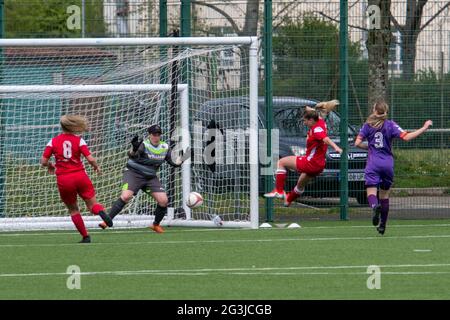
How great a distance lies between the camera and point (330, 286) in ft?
34.2

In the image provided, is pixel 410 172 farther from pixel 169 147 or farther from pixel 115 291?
pixel 115 291

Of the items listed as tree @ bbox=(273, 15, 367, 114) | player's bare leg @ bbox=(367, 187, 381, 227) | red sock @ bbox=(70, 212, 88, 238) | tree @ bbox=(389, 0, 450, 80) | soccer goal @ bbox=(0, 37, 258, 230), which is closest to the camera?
red sock @ bbox=(70, 212, 88, 238)

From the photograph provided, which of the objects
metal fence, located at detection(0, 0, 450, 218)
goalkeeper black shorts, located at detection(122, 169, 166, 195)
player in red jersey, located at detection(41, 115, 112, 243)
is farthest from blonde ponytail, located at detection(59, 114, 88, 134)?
metal fence, located at detection(0, 0, 450, 218)

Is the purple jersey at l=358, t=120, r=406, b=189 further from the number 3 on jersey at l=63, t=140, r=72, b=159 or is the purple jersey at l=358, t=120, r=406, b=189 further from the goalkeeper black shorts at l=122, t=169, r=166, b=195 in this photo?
the number 3 on jersey at l=63, t=140, r=72, b=159

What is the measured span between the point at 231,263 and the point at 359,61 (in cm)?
797

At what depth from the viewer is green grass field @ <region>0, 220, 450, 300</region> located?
10148 mm

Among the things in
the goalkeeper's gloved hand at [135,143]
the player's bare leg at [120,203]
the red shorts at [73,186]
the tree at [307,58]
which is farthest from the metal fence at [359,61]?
the red shorts at [73,186]

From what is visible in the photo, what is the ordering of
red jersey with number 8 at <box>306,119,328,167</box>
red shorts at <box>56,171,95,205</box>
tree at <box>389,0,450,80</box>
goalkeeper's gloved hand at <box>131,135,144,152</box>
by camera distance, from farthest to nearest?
tree at <box>389,0,450,80</box> < goalkeeper's gloved hand at <box>131,135,144,152</box> < red jersey with number 8 at <box>306,119,328,167</box> < red shorts at <box>56,171,95,205</box>

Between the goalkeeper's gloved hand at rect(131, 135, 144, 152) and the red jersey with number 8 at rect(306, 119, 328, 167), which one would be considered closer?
the red jersey with number 8 at rect(306, 119, 328, 167)

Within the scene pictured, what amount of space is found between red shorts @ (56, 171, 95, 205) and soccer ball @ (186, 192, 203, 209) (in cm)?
241

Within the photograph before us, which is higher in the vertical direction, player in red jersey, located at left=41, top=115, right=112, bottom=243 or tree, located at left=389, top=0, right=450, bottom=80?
tree, located at left=389, top=0, right=450, bottom=80

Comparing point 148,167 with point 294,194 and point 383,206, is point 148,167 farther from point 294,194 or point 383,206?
point 383,206

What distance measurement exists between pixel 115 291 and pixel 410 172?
1022 centimetres
